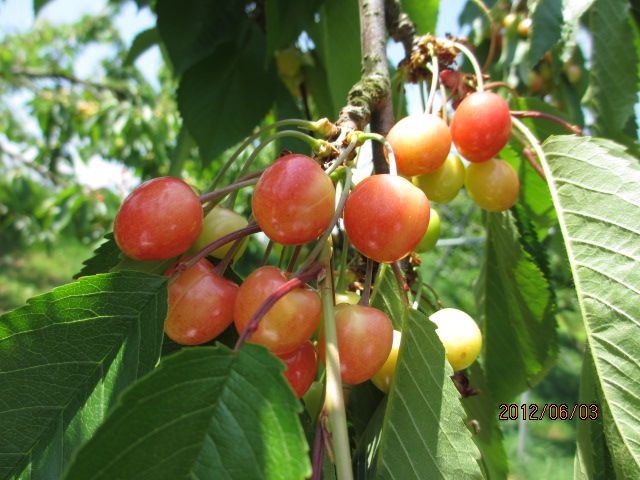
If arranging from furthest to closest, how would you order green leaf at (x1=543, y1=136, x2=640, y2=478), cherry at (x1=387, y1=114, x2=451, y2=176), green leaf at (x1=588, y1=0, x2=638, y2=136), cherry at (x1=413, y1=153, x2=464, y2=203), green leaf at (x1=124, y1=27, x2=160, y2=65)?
green leaf at (x1=124, y1=27, x2=160, y2=65) → green leaf at (x1=588, y1=0, x2=638, y2=136) → cherry at (x1=413, y1=153, x2=464, y2=203) → cherry at (x1=387, y1=114, x2=451, y2=176) → green leaf at (x1=543, y1=136, x2=640, y2=478)

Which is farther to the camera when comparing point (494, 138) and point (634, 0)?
point (634, 0)

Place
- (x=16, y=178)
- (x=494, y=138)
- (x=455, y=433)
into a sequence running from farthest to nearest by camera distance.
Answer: (x=16, y=178) → (x=494, y=138) → (x=455, y=433)

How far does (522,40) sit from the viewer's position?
2.02 m

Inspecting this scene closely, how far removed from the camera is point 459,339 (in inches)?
30.1

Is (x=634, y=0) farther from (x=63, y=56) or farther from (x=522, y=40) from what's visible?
(x=63, y=56)

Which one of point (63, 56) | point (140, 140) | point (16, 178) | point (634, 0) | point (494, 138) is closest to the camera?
point (494, 138)

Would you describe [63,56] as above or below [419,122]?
above

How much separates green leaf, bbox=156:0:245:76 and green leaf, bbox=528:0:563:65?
2.57 ft

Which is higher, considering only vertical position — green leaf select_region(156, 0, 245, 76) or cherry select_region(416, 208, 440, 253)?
green leaf select_region(156, 0, 245, 76)

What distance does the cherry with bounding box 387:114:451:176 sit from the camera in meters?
0.76

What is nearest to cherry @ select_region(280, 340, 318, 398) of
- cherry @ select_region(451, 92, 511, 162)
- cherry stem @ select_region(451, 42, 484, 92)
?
cherry @ select_region(451, 92, 511, 162)

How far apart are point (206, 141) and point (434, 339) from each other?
3.12ft

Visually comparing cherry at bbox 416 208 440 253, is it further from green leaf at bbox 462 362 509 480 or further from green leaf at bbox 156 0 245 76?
green leaf at bbox 156 0 245 76

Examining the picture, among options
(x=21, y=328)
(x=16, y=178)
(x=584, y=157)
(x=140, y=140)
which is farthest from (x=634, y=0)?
(x=16, y=178)
